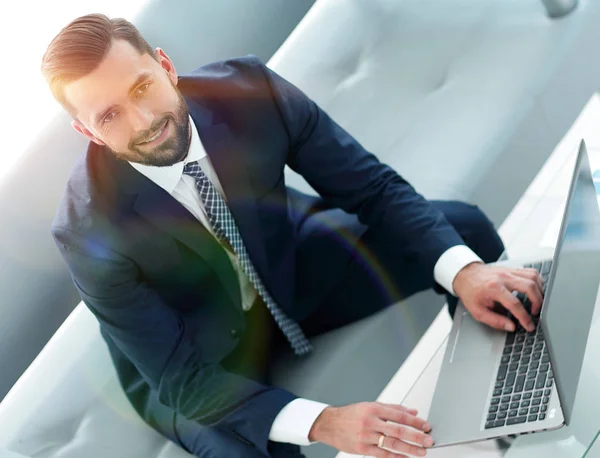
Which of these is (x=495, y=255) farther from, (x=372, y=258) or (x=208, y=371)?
(x=208, y=371)

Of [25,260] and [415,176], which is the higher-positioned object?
[415,176]

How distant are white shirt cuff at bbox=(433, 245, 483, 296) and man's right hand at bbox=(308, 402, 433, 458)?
0.33 meters

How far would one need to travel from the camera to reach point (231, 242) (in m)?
1.49

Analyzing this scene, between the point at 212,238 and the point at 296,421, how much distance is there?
37cm

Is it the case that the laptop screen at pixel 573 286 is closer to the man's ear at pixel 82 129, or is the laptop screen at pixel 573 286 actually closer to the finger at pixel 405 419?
the finger at pixel 405 419

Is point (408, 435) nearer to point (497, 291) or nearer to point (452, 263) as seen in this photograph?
point (497, 291)

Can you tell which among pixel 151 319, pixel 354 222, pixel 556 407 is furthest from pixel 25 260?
pixel 556 407

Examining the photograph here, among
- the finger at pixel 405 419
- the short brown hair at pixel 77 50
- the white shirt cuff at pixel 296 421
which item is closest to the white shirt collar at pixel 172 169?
the short brown hair at pixel 77 50

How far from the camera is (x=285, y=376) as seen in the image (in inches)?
65.5

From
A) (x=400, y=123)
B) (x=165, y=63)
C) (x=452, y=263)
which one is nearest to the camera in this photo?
(x=165, y=63)

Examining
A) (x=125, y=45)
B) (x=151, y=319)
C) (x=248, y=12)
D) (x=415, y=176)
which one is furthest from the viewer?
(x=248, y=12)

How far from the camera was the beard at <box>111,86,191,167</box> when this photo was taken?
1.30m

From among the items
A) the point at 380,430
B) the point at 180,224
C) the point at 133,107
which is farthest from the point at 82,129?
the point at 380,430

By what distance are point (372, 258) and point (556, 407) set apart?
0.64 m
